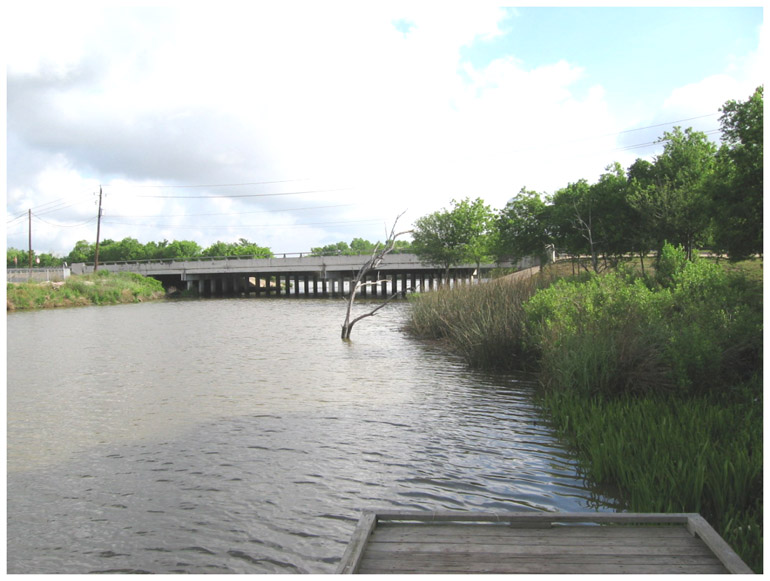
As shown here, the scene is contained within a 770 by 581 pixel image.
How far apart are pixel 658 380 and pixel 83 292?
5102cm

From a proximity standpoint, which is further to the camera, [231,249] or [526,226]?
[231,249]

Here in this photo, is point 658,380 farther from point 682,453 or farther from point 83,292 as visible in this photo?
point 83,292

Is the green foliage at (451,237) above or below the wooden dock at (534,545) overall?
Result: above

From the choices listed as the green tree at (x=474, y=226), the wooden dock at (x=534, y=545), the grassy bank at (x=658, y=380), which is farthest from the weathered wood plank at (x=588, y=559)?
the green tree at (x=474, y=226)

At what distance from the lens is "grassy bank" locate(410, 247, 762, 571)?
17.9 ft

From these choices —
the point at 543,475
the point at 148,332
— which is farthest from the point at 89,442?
the point at 148,332

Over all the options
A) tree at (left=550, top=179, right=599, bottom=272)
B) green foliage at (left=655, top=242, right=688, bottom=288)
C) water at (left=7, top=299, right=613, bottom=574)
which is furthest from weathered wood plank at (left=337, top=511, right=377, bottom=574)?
tree at (left=550, top=179, right=599, bottom=272)

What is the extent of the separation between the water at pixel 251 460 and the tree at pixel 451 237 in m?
45.2

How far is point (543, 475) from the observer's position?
7035 millimetres

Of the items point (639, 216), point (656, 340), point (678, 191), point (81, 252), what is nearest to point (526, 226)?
point (639, 216)

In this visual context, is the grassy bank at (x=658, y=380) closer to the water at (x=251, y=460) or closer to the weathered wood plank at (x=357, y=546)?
the water at (x=251, y=460)

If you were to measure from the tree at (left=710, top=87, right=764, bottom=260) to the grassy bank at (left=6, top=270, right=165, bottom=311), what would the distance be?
4331 cm

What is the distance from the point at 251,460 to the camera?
26.1 ft

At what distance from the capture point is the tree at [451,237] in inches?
2378
